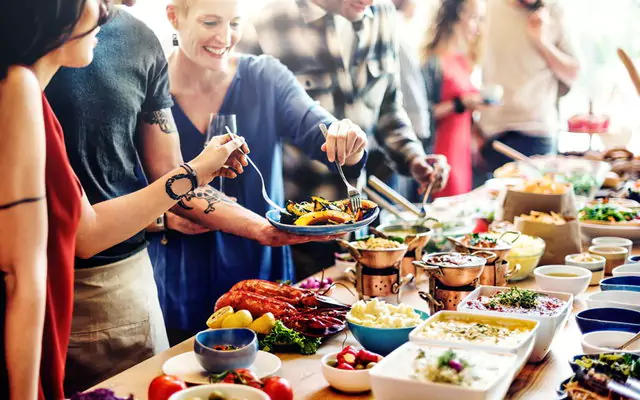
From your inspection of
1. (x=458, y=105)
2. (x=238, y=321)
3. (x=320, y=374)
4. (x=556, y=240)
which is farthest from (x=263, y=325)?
(x=458, y=105)

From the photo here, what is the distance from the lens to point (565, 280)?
2916mm

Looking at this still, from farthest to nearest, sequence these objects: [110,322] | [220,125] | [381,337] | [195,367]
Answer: [220,125] → [110,322] → [381,337] → [195,367]

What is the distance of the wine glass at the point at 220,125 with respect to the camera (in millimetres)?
3081

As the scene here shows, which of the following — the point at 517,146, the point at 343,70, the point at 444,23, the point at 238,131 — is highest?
the point at 444,23

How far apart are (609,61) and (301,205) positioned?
573 centimetres

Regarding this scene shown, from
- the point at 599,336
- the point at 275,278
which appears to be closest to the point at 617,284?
the point at 599,336

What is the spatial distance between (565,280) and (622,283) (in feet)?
0.68

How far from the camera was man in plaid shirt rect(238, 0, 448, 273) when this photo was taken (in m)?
3.68

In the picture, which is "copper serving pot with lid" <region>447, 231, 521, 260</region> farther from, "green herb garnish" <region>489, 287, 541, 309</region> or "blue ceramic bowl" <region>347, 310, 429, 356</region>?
"blue ceramic bowl" <region>347, 310, 429, 356</region>

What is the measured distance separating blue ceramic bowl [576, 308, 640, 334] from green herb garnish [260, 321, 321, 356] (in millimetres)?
864

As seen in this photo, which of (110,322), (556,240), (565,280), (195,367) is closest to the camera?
(195,367)

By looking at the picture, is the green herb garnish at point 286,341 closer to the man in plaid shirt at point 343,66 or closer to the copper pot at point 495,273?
the copper pot at point 495,273

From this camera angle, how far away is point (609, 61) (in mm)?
7570

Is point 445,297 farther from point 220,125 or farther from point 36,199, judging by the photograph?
point 36,199
